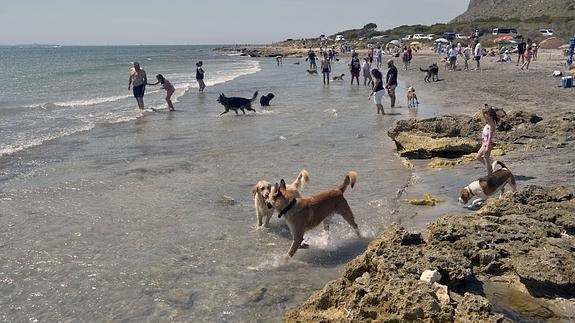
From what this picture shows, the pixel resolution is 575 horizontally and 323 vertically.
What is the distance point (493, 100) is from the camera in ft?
58.6

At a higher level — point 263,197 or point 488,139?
point 488,139

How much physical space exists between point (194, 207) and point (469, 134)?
21.4ft

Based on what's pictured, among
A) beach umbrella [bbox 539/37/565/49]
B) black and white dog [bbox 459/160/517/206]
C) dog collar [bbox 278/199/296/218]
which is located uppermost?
beach umbrella [bbox 539/37/565/49]

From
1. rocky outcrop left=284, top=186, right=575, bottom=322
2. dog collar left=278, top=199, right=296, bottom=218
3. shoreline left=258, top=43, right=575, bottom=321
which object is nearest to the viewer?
rocky outcrop left=284, top=186, right=575, bottom=322

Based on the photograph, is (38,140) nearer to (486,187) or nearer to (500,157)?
(500,157)

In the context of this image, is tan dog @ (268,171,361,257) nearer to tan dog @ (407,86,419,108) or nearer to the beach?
the beach

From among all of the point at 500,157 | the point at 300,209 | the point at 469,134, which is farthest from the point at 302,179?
the point at 469,134

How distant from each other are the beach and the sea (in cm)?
3

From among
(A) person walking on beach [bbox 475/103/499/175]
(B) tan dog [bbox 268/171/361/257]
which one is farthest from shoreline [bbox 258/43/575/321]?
(B) tan dog [bbox 268/171/361/257]

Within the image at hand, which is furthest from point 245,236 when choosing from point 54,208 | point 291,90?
point 291,90

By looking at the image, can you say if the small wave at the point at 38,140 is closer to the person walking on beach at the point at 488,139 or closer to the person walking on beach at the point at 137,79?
the person walking on beach at the point at 137,79

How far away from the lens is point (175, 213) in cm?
807

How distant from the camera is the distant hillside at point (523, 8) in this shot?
293 feet

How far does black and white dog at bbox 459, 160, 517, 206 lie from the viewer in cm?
763
